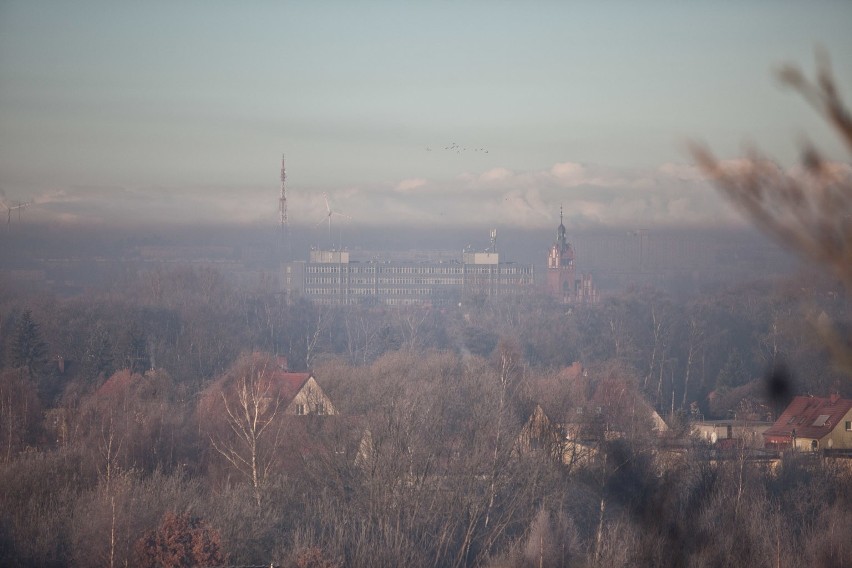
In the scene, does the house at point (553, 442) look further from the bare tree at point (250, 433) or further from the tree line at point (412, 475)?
the bare tree at point (250, 433)

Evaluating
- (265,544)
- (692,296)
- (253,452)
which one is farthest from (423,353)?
(265,544)

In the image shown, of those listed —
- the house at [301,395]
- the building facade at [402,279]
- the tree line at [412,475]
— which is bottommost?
the tree line at [412,475]

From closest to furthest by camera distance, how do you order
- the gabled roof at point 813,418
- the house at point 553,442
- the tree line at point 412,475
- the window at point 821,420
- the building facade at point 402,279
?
the tree line at point 412,475
the house at point 553,442
the gabled roof at point 813,418
the window at point 821,420
the building facade at point 402,279

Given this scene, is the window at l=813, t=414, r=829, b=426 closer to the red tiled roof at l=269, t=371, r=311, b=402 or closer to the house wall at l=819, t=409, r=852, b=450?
the house wall at l=819, t=409, r=852, b=450

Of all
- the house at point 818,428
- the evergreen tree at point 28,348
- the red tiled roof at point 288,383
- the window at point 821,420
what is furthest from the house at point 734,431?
the evergreen tree at point 28,348

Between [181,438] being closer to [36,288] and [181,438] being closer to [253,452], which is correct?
[253,452]

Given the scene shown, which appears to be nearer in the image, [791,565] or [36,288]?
[791,565]
